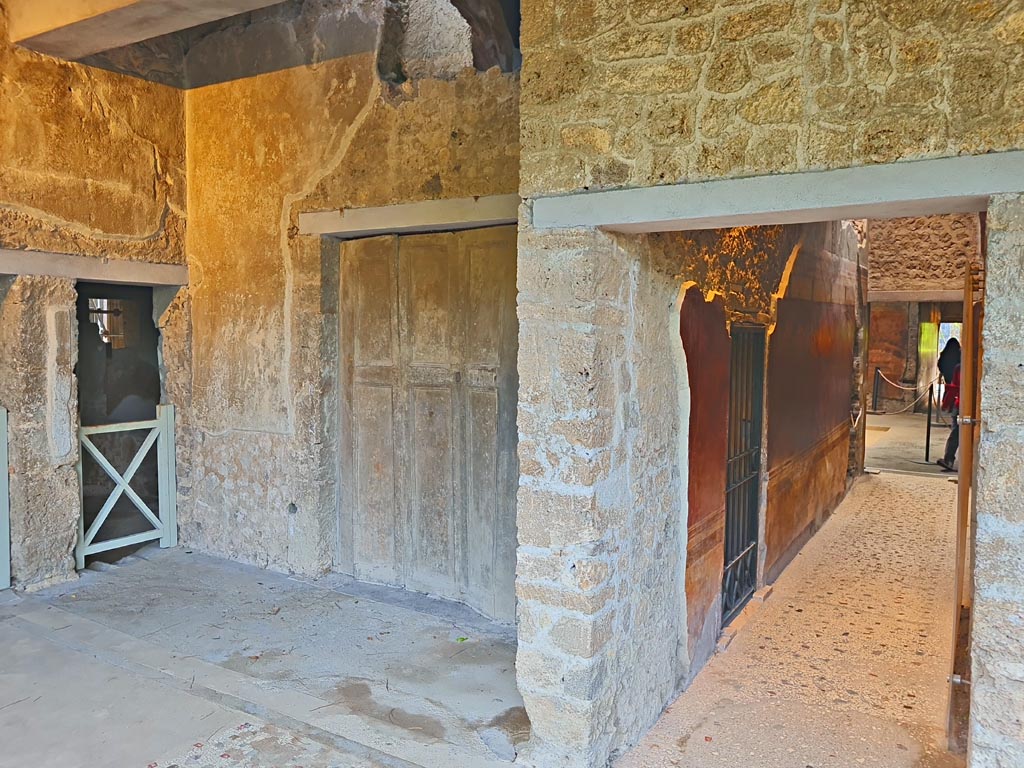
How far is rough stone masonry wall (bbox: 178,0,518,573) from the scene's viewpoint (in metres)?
3.92

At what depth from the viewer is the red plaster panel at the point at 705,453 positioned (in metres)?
3.36

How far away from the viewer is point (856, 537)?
6.08 m

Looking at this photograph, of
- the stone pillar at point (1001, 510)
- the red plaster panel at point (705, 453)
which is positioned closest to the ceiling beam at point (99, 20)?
the red plaster panel at point (705, 453)

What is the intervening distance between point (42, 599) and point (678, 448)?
3417mm

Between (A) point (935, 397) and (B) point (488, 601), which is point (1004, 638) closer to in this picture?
(B) point (488, 601)

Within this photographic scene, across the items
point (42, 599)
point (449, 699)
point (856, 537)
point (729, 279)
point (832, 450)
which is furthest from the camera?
point (832, 450)

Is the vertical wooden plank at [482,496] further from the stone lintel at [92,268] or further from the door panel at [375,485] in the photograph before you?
the stone lintel at [92,268]

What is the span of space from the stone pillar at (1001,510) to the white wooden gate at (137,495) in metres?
4.48

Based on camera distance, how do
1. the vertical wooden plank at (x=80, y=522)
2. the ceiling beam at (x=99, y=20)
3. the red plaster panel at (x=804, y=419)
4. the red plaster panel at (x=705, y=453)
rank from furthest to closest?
the red plaster panel at (x=804, y=419) → the vertical wooden plank at (x=80, y=522) → the ceiling beam at (x=99, y=20) → the red plaster panel at (x=705, y=453)

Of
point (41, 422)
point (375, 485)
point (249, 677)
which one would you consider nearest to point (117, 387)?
point (41, 422)

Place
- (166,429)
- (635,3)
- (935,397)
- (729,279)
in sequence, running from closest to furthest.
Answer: (635,3), (729,279), (166,429), (935,397)

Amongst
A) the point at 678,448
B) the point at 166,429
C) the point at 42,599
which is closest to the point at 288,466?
the point at 166,429

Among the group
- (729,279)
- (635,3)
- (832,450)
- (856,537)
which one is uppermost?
(635,3)

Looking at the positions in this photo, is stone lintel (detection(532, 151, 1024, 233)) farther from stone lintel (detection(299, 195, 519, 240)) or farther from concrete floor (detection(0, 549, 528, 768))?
concrete floor (detection(0, 549, 528, 768))
